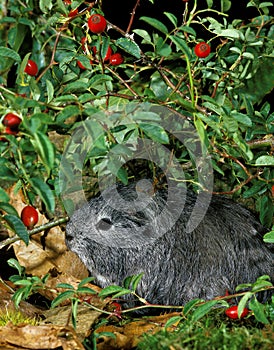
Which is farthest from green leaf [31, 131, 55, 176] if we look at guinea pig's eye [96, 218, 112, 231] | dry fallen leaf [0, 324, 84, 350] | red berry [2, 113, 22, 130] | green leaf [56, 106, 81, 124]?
guinea pig's eye [96, 218, 112, 231]

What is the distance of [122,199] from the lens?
4.16m

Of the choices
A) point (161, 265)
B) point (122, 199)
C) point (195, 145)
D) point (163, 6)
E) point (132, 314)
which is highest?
point (163, 6)

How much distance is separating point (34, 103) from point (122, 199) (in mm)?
1395

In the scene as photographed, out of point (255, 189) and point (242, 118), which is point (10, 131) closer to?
point (242, 118)

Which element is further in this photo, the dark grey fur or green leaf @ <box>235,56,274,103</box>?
green leaf @ <box>235,56,274,103</box>

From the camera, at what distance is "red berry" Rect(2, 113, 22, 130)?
268cm

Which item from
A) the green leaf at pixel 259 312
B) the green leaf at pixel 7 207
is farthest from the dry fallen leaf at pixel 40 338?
the green leaf at pixel 259 312

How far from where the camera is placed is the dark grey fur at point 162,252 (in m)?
4.08

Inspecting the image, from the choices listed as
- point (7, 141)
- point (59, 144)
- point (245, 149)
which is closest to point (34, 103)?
point (7, 141)

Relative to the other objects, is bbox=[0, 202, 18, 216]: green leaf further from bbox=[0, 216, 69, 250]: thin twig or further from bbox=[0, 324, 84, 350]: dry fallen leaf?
bbox=[0, 216, 69, 250]: thin twig

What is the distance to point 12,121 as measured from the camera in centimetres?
268

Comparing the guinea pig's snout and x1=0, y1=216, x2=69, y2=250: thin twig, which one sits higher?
the guinea pig's snout

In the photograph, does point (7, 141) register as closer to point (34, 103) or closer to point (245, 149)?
point (34, 103)

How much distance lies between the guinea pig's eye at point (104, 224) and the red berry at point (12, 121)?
1.54 m
